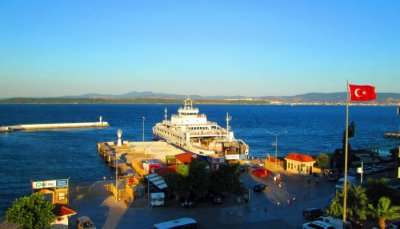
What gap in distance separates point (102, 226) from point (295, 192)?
14874 mm

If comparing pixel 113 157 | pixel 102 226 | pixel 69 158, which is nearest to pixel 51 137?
pixel 69 158

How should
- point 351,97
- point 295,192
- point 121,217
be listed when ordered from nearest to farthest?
point 351,97 → point 121,217 → point 295,192

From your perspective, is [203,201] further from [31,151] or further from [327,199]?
[31,151]

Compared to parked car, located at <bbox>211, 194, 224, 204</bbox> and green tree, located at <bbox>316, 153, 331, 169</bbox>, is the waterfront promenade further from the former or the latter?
green tree, located at <bbox>316, 153, 331, 169</bbox>

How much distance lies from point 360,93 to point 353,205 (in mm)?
7395

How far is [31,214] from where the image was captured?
18453 millimetres

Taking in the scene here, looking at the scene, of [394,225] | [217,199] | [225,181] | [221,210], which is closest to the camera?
[394,225]

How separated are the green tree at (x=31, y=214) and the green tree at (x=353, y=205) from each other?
13704 mm

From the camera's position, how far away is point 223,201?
92.6 ft

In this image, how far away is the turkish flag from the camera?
16812mm

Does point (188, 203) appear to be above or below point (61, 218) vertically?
below

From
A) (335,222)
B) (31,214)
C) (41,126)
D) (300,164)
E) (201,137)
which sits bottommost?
(41,126)

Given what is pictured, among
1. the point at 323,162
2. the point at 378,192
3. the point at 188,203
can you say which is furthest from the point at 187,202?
the point at 323,162

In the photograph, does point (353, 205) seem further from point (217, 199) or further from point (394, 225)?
point (217, 199)
